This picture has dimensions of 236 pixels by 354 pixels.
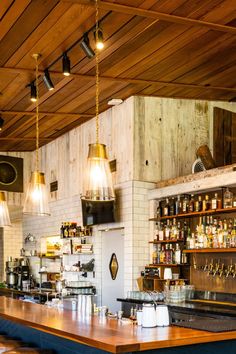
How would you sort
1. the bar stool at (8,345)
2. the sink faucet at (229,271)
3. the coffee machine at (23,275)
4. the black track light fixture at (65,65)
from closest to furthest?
the bar stool at (8,345), the black track light fixture at (65,65), the sink faucet at (229,271), the coffee machine at (23,275)

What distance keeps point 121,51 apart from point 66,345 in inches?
128

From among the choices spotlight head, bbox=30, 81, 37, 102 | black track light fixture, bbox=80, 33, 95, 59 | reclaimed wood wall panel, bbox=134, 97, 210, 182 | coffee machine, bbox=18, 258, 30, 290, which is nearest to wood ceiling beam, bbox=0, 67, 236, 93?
spotlight head, bbox=30, 81, 37, 102

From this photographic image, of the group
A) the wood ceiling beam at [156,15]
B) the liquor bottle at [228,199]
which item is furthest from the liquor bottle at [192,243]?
the wood ceiling beam at [156,15]

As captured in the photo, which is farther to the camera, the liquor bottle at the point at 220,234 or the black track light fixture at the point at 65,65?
the liquor bottle at the point at 220,234

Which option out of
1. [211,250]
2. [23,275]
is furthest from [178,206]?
[23,275]

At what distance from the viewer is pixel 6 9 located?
508 centimetres

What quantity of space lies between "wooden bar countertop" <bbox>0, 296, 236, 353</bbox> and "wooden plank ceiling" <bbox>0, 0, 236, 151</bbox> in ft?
8.98

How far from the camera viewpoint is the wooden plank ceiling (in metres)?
5.14

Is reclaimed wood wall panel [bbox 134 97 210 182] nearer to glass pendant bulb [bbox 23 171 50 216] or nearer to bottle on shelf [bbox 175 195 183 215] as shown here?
bottle on shelf [bbox 175 195 183 215]

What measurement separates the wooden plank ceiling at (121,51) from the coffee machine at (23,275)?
4.37 metres

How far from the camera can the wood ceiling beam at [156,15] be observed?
193 inches

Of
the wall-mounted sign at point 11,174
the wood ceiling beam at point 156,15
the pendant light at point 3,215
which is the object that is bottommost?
the pendant light at point 3,215

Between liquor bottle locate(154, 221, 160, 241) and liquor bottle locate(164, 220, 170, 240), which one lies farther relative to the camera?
liquor bottle locate(154, 221, 160, 241)

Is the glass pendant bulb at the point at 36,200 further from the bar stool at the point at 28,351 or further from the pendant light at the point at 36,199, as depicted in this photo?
the bar stool at the point at 28,351
